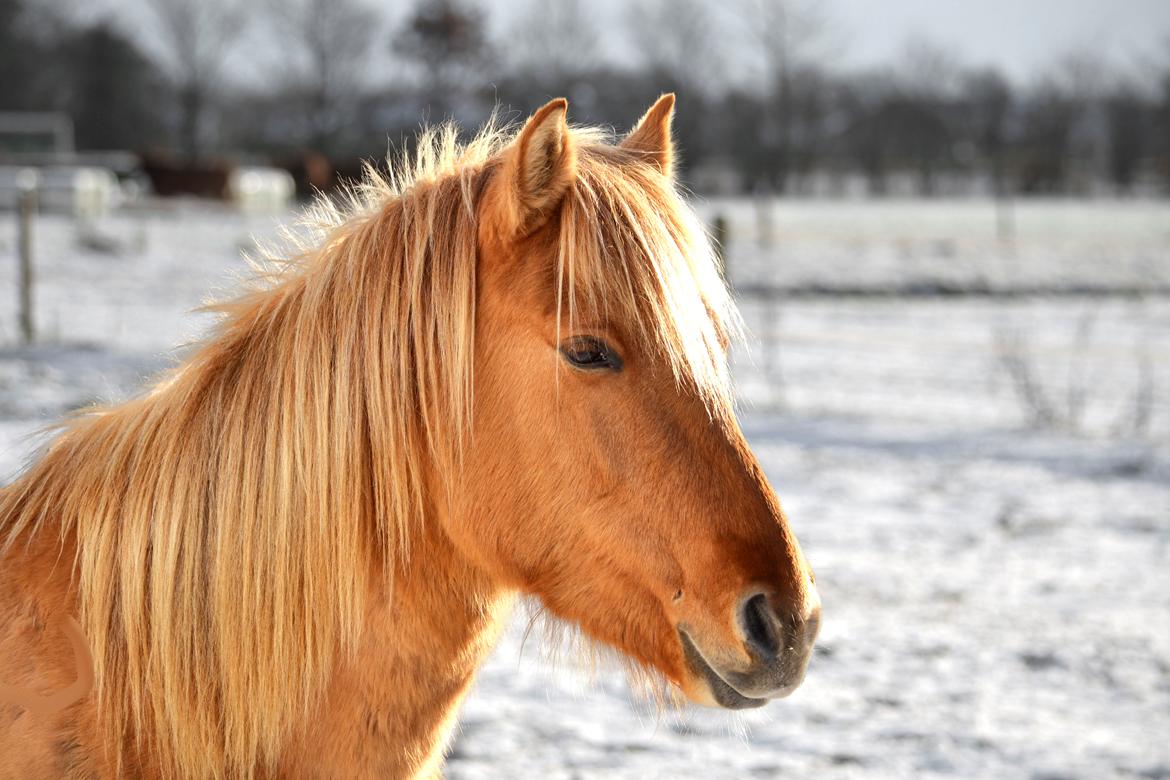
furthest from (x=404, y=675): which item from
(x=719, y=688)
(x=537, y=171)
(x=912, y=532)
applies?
(x=912, y=532)

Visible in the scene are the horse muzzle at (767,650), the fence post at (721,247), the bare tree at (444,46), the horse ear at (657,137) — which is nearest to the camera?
the horse muzzle at (767,650)

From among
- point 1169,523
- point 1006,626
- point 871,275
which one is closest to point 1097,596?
point 1006,626

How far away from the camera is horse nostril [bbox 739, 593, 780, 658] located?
1652mm

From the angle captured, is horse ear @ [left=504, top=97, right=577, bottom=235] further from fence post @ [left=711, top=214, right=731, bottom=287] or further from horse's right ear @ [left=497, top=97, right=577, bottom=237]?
fence post @ [left=711, top=214, right=731, bottom=287]

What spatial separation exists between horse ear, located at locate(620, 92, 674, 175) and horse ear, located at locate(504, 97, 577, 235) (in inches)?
13.4

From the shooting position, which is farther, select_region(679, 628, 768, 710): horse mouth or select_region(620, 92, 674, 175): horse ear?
select_region(620, 92, 674, 175): horse ear

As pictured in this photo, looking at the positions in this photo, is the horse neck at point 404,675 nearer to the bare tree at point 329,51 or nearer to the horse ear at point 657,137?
the horse ear at point 657,137

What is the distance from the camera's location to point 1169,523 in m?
5.95

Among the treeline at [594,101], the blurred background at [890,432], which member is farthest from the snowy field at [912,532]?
the treeline at [594,101]

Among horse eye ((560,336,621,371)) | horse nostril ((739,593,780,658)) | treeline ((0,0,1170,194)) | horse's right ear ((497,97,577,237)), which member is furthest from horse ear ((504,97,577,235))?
treeline ((0,0,1170,194))

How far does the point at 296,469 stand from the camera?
5.97 feet

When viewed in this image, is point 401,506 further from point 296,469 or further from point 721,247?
point 721,247

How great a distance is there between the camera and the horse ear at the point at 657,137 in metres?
2.15

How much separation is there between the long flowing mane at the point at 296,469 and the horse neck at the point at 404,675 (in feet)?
0.13
